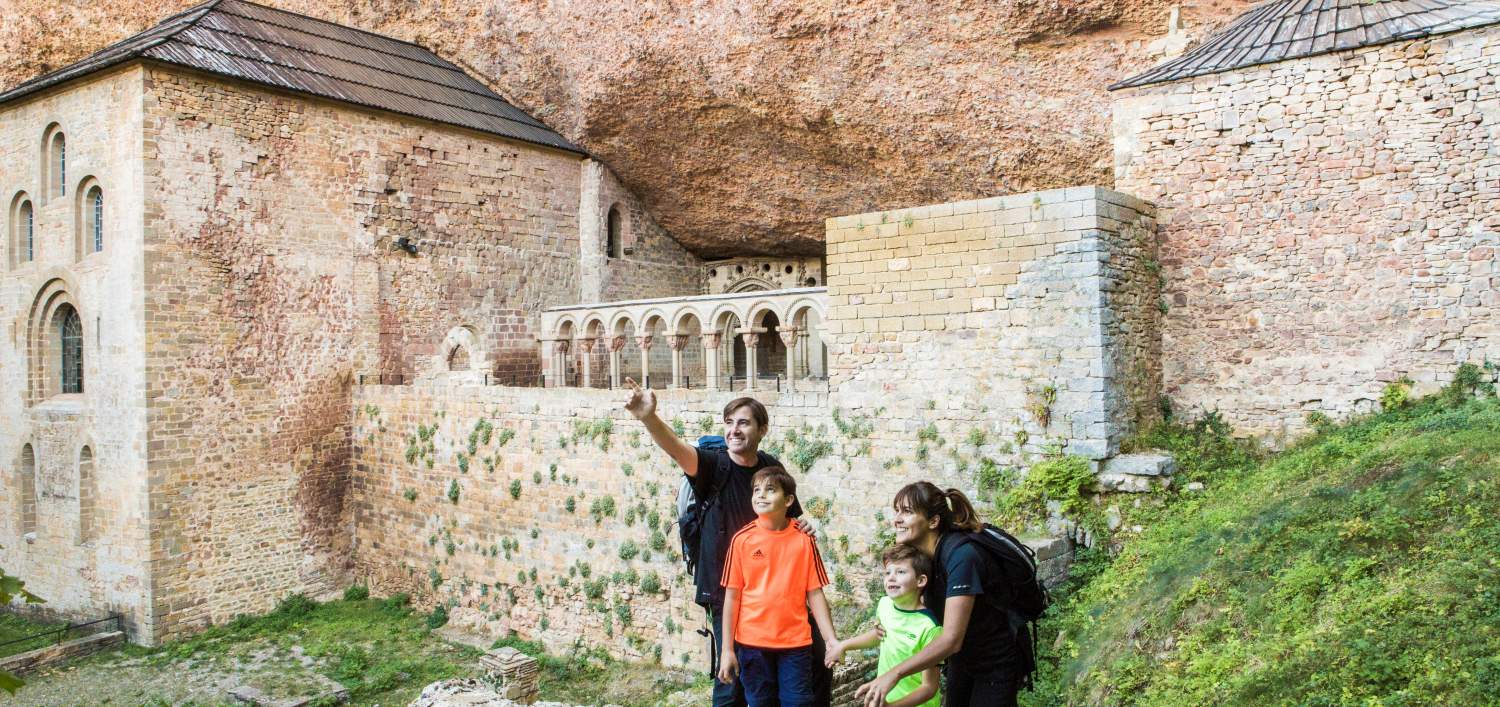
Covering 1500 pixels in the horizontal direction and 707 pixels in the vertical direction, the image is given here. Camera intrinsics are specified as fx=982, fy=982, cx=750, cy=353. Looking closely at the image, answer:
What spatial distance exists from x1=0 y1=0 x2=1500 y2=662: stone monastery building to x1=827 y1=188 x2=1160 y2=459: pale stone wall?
0.03m

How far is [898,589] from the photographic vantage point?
468 cm

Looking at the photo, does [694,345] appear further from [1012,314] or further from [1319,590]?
[1319,590]

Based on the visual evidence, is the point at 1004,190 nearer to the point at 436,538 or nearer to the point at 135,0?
the point at 436,538

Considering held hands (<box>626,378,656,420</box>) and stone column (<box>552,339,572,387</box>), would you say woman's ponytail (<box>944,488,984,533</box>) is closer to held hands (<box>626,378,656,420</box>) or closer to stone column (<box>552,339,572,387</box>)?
held hands (<box>626,378,656,420</box>)

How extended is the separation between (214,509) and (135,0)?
10.6m

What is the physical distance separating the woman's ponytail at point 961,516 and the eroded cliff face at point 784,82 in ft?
31.1

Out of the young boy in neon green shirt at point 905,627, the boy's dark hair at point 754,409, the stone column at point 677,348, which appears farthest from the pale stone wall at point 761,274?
the young boy in neon green shirt at point 905,627

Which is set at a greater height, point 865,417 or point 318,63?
point 318,63

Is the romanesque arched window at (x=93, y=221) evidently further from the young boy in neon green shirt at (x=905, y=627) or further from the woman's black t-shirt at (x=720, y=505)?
the young boy in neon green shirt at (x=905, y=627)

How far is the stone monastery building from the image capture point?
950 cm

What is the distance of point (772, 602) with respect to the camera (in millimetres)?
4734

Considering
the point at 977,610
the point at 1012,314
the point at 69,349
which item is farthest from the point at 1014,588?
the point at 69,349

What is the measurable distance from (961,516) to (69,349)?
16.3 m

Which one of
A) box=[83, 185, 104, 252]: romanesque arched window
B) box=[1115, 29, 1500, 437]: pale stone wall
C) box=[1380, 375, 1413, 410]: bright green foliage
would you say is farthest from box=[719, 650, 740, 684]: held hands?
box=[83, 185, 104, 252]: romanesque arched window
